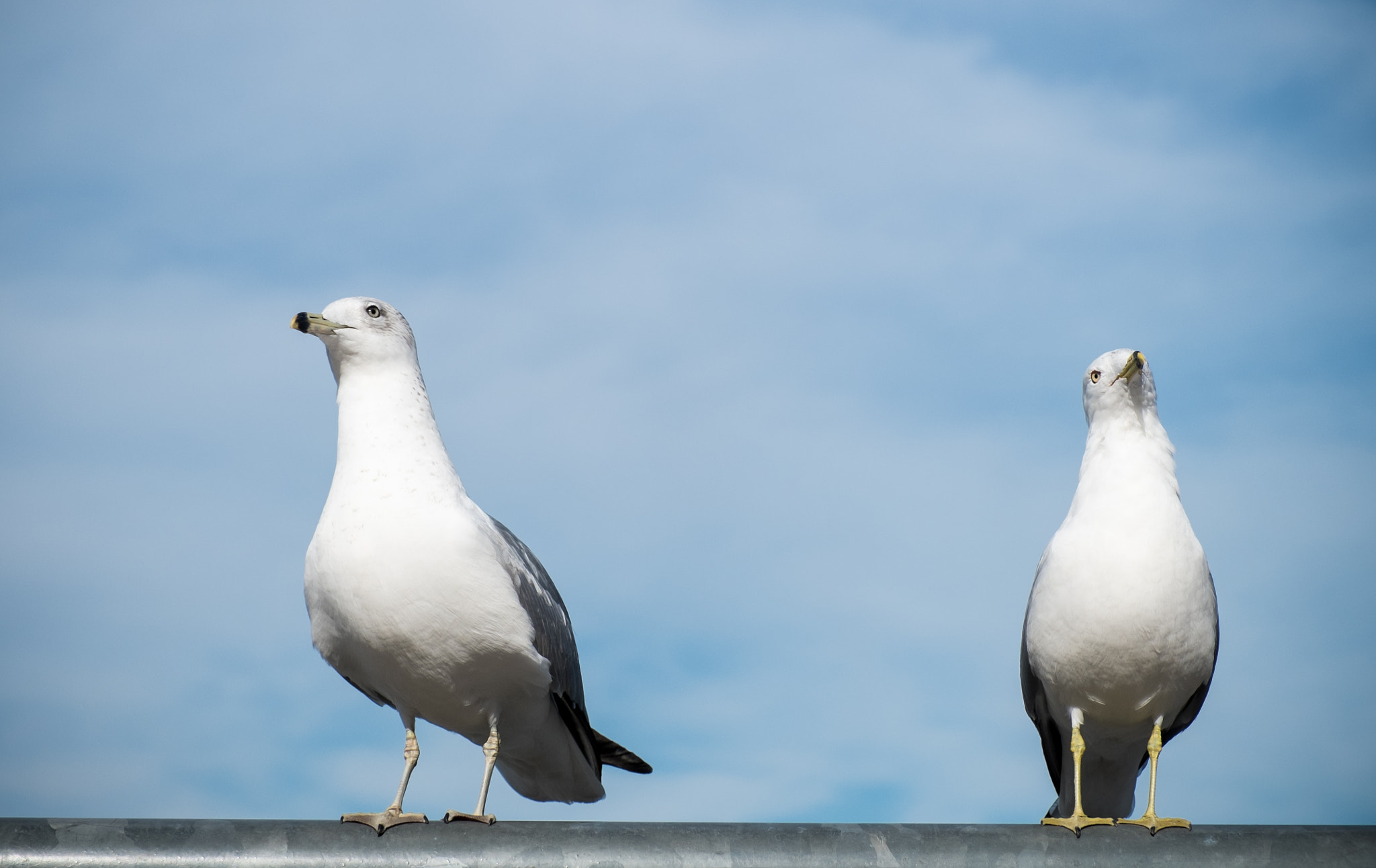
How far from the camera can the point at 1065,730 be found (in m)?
7.51

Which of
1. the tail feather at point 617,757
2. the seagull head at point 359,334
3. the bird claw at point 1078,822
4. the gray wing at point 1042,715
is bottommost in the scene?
the bird claw at point 1078,822

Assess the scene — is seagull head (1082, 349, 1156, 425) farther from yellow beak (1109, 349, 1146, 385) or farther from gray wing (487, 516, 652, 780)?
gray wing (487, 516, 652, 780)

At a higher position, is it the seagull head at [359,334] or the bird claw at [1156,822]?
the seagull head at [359,334]

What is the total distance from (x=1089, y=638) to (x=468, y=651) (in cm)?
298

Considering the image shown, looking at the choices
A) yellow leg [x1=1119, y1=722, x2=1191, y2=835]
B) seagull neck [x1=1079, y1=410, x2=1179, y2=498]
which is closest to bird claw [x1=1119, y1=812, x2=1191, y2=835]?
yellow leg [x1=1119, y1=722, x2=1191, y2=835]

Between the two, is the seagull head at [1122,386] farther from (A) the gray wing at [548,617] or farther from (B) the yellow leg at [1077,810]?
(A) the gray wing at [548,617]

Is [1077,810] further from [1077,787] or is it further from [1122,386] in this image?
[1122,386]

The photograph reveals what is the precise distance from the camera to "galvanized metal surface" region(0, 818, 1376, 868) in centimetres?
404

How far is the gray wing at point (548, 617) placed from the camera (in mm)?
6945

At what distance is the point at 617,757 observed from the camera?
767 cm

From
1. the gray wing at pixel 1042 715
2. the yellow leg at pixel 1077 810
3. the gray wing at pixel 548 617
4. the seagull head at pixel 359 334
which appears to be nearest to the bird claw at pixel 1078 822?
the yellow leg at pixel 1077 810

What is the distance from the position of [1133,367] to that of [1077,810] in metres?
2.30

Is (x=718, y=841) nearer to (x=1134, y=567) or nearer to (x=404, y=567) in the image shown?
(x=404, y=567)

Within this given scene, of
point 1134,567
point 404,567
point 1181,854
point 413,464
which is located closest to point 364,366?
point 413,464
